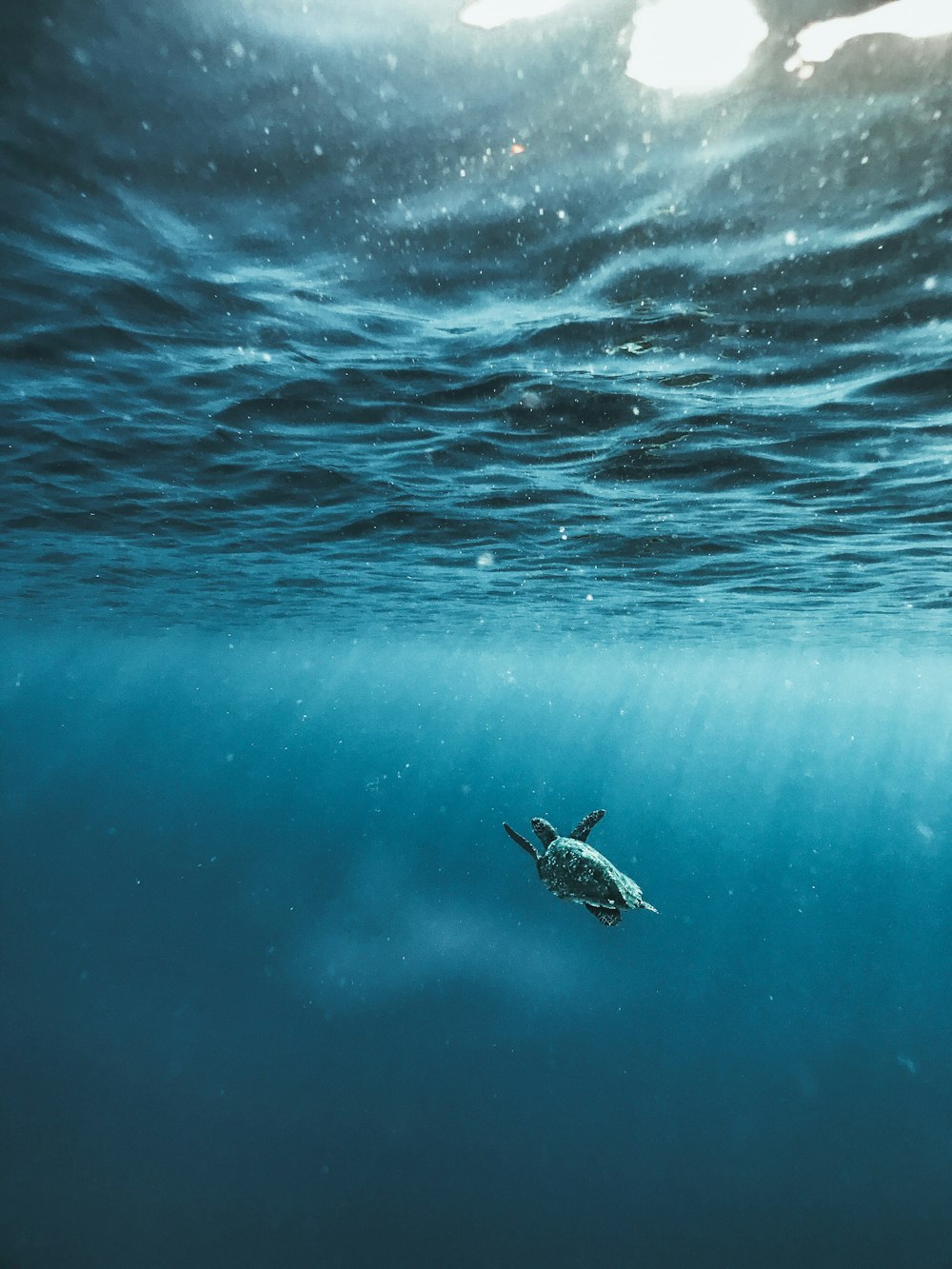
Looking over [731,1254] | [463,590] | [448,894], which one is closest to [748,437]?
[463,590]

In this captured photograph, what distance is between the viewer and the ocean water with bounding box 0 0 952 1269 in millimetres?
4688

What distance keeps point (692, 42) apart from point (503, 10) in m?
1.19

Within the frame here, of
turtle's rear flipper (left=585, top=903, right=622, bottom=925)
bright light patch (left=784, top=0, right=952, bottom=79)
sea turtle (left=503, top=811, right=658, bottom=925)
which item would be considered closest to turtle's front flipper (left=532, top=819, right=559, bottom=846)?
sea turtle (left=503, top=811, right=658, bottom=925)

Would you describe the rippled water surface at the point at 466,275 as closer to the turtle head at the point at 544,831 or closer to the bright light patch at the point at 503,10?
the bright light patch at the point at 503,10

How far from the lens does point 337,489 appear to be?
1415 cm

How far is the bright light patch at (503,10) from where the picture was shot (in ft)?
12.6

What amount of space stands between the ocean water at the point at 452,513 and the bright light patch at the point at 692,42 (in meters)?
0.14

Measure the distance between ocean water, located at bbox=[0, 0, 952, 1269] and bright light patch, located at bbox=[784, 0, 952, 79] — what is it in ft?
0.39

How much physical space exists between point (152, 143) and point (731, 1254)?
25.1 m

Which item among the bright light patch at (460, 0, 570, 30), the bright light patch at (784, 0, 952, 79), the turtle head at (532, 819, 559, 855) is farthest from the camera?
the turtle head at (532, 819, 559, 855)

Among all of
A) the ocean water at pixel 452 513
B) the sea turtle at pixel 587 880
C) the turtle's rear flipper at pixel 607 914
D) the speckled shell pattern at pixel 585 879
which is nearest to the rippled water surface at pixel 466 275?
the ocean water at pixel 452 513

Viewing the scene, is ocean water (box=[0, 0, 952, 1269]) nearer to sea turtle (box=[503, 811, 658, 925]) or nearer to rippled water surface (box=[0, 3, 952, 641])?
rippled water surface (box=[0, 3, 952, 641])

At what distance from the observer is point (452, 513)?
1562cm

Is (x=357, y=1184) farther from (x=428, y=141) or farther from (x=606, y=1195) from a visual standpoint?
(x=428, y=141)
